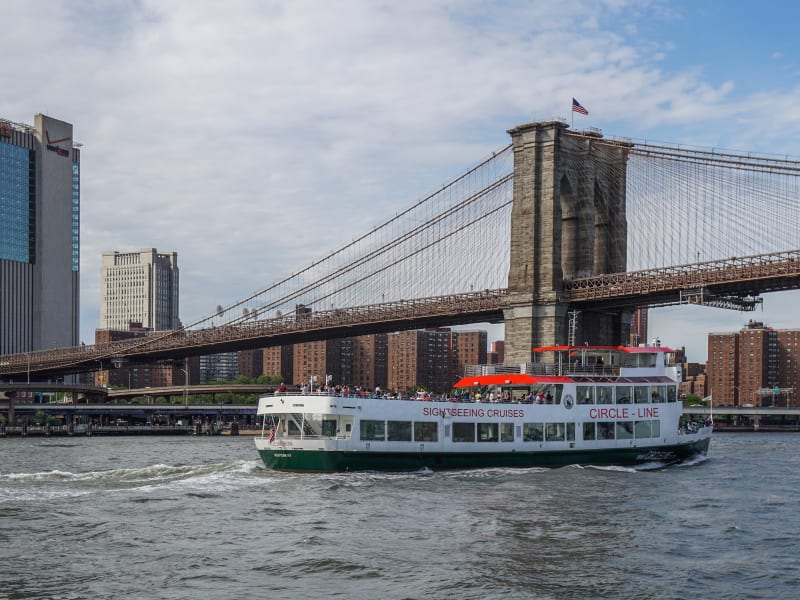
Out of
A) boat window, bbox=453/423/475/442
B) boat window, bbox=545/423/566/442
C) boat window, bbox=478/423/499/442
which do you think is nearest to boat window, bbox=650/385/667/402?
boat window, bbox=545/423/566/442

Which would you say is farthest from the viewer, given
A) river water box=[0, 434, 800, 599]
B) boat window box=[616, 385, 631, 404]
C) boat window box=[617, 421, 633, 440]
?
boat window box=[616, 385, 631, 404]

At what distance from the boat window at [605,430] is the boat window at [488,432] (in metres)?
5.64

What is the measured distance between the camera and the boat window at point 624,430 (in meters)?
49.1

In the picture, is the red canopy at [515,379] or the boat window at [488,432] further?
the red canopy at [515,379]

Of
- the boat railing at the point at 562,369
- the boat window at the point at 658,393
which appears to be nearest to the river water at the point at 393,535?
the boat window at the point at 658,393

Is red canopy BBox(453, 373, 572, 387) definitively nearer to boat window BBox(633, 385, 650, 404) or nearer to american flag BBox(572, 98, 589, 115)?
boat window BBox(633, 385, 650, 404)

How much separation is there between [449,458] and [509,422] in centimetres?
343

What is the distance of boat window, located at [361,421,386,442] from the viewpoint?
42438 mm

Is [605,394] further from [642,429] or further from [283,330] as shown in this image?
[283,330]

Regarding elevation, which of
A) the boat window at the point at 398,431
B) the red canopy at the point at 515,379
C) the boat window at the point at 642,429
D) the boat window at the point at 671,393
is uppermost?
the red canopy at the point at 515,379

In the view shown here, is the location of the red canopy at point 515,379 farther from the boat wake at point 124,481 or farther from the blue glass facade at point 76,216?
the blue glass facade at point 76,216

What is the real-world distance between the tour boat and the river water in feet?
4.44

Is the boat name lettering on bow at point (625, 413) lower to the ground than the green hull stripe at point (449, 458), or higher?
higher

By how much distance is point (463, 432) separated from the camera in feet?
148
